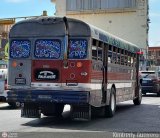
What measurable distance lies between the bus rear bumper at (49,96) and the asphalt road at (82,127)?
0.74 metres

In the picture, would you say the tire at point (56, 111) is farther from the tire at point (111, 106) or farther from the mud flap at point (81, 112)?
the tire at point (111, 106)

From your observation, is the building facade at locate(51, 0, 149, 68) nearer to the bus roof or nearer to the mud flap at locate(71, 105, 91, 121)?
the bus roof

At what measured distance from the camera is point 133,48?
2141 centimetres

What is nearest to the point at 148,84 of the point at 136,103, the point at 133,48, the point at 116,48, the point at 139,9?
the point at 136,103

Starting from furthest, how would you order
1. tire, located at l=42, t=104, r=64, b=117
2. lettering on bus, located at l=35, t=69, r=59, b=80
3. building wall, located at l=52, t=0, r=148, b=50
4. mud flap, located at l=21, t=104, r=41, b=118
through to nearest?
building wall, located at l=52, t=0, r=148, b=50 < tire, located at l=42, t=104, r=64, b=117 < mud flap, located at l=21, t=104, r=41, b=118 < lettering on bus, located at l=35, t=69, r=59, b=80

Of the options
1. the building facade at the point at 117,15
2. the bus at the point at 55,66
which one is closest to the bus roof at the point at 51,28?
the bus at the point at 55,66

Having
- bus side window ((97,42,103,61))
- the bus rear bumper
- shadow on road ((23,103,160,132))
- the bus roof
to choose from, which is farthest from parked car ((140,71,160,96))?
the bus rear bumper

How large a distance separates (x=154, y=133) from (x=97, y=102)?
274 cm

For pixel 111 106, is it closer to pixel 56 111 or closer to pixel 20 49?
pixel 56 111

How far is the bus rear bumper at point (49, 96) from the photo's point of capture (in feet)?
45.3

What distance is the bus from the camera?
14055 millimetres

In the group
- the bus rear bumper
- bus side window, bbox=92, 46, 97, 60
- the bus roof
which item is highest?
the bus roof

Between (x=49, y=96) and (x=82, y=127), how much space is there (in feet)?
4.47

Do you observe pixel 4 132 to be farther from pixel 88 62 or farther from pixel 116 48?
pixel 116 48
